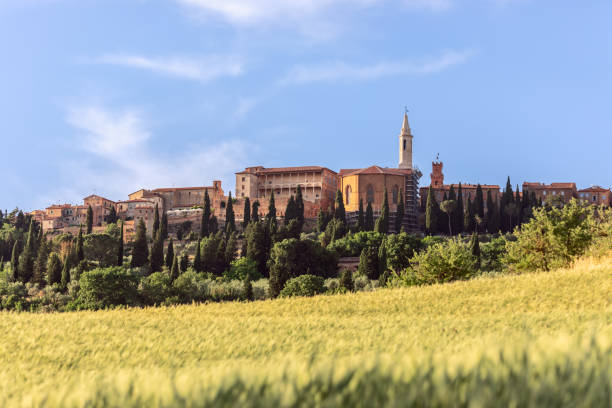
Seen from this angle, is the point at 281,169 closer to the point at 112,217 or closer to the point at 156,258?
the point at 112,217

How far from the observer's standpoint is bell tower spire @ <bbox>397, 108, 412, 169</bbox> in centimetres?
11469

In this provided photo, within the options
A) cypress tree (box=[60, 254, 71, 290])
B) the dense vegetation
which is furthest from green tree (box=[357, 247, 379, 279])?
cypress tree (box=[60, 254, 71, 290])

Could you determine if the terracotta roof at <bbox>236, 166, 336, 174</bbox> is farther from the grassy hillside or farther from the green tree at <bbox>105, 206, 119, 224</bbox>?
the grassy hillside

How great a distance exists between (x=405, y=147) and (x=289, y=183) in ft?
87.1

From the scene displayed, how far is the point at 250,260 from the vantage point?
62188 millimetres

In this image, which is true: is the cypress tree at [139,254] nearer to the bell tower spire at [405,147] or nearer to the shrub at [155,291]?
the shrub at [155,291]

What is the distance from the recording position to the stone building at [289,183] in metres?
106

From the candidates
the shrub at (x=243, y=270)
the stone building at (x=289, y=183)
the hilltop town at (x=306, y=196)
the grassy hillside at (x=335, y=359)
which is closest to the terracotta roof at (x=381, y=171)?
the hilltop town at (x=306, y=196)

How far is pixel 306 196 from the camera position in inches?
4220

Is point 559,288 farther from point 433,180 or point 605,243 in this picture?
point 433,180

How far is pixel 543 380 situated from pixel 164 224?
85.2m

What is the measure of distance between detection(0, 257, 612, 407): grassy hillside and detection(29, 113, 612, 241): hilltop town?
81.8 metres

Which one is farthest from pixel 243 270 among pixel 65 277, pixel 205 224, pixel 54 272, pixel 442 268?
pixel 442 268

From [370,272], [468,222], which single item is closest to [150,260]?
[370,272]
